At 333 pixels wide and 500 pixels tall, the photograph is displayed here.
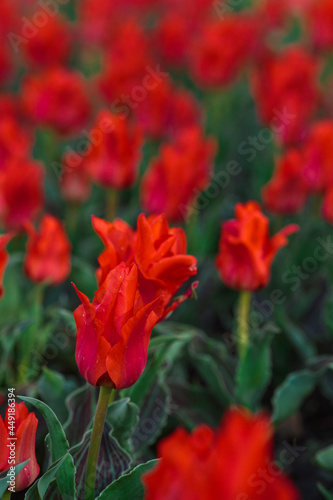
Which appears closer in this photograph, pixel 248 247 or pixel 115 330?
pixel 115 330

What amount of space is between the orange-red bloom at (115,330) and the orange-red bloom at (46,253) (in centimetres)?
61

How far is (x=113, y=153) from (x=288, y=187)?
462mm

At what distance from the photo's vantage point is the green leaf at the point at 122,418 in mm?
921

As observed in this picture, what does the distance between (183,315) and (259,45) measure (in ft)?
6.72

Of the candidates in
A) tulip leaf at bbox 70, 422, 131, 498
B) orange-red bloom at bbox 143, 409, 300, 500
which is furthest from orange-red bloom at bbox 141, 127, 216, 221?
orange-red bloom at bbox 143, 409, 300, 500

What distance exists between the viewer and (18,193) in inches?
62.8

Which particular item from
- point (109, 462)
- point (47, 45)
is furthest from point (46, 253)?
point (47, 45)

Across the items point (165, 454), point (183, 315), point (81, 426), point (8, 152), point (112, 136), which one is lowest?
point (183, 315)

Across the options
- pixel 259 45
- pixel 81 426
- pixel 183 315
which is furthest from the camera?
pixel 259 45

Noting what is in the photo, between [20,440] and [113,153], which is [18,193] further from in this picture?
[20,440]

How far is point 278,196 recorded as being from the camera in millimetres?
1674

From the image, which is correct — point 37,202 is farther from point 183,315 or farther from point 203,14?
point 203,14

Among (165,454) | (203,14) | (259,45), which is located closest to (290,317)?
(165,454)

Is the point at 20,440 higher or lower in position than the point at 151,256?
lower
